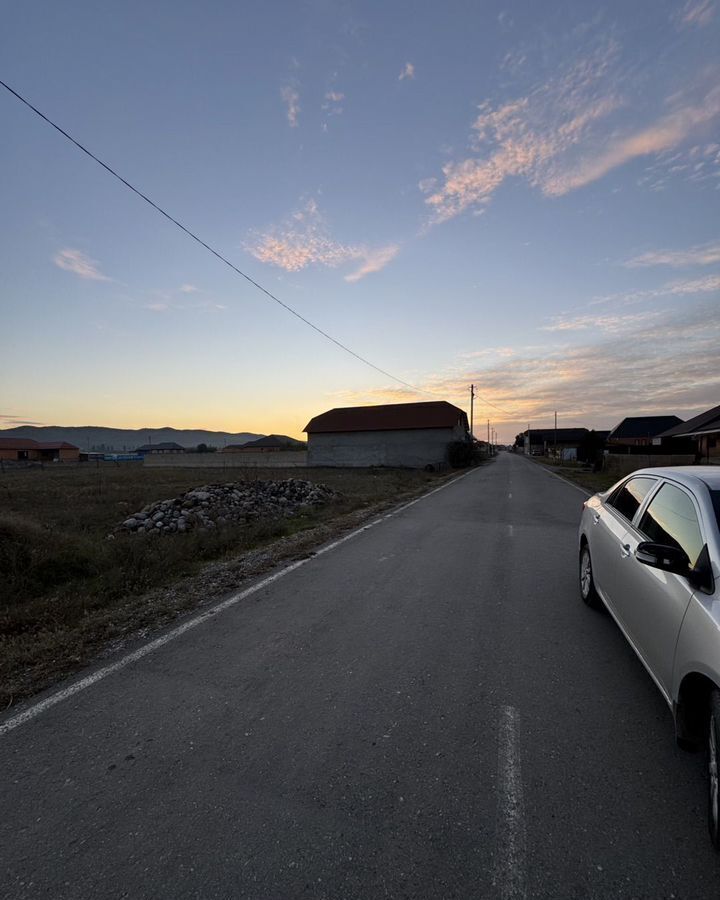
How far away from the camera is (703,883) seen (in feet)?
6.36

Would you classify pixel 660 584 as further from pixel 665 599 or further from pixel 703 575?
pixel 703 575

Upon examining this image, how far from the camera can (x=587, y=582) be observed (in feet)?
17.2

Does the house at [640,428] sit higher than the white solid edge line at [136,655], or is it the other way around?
the house at [640,428]

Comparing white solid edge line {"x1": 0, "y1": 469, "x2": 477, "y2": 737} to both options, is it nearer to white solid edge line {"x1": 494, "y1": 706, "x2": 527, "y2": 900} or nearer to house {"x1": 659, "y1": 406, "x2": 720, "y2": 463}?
white solid edge line {"x1": 494, "y1": 706, "x2": 527, "y2": 900}

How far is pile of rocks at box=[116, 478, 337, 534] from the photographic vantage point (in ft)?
34.3

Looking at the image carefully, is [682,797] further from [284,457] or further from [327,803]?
[284,457]

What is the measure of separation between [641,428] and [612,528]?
79690 millimetres

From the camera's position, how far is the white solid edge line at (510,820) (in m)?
1.94

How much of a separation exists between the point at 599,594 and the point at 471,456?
41.9 metres

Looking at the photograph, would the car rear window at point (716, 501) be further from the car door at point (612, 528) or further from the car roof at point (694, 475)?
the car door at point (612, 528)

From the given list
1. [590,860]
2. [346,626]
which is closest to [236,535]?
[346,626]

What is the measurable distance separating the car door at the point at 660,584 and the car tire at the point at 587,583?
1185 mm

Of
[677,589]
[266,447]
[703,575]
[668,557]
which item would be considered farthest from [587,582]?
[266,447]

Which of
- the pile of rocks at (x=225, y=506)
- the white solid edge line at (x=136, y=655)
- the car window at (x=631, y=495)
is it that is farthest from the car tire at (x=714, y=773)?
the pile of rocks at (x=225, y=506)
